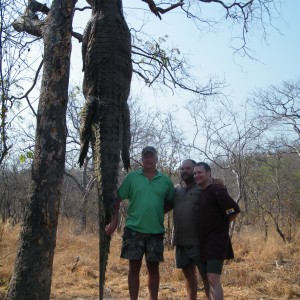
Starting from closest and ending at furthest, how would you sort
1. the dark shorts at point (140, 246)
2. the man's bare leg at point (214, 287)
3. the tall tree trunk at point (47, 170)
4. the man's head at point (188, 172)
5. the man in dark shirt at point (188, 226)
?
the tall tree trunk at point (47, 170) → the man's bare leg at point (214, 287) → the dark shorts at point (140, 246) → the man in dark shirt at point (188, 226) → the man's head at point (188, 172)

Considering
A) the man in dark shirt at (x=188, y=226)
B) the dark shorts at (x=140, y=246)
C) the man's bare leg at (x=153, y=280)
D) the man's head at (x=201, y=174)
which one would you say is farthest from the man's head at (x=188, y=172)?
the man's bare leg at (x=153, y=280)

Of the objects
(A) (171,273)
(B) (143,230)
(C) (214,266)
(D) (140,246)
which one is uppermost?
(B) (143,230)

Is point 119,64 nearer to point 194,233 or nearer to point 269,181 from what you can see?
point 194,233

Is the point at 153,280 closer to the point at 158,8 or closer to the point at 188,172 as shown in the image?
the point at 188,172

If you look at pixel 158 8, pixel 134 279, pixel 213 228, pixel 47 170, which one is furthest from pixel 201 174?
pixel 158 8

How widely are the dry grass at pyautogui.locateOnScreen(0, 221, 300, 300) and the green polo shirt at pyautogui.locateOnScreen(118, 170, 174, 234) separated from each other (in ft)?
9.26

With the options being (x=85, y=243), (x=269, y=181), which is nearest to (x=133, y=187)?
(x=85, y=243)

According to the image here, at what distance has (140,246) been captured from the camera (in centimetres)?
426

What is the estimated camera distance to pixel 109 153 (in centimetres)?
340

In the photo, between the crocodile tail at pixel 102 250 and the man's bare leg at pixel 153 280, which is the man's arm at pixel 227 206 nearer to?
the man's bare leg at pixel 153 280

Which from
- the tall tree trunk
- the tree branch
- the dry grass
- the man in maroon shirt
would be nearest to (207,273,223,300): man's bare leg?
the man in maroon shirt

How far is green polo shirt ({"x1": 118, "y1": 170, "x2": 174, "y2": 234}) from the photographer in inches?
168

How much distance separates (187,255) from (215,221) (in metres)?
0.55

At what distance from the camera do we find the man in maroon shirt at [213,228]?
4.09 metres
